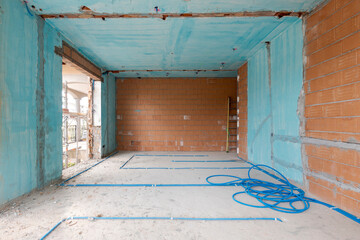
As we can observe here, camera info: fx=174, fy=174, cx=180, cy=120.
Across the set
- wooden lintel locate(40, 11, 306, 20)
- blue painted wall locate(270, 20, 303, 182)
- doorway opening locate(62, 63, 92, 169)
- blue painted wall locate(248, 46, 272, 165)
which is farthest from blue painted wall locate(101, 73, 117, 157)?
blue painted wall locate(270, 20, 303, 182)

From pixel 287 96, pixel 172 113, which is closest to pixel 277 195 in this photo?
pixel 287 96

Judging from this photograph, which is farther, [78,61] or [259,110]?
[259,110]

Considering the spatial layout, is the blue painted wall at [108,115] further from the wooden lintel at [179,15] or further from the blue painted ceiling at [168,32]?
the wooden lintel at [179,15]

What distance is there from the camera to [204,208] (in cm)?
231

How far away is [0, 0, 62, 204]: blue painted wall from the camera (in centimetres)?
229

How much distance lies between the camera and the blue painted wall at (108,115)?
567cm

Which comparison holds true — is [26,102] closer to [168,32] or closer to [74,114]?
[168,32]

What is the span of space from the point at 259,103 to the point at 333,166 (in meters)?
2.31

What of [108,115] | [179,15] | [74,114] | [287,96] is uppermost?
[179,15]

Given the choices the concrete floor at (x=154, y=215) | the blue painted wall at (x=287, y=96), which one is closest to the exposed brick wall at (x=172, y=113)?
the blue painted wall at (x=287, y=96)

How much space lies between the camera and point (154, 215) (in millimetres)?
2129

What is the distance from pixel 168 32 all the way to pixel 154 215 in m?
3.11

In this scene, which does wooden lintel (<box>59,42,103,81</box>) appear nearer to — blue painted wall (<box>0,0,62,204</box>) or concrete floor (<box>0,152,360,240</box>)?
blue painted wall (<box>0,0,62,204</box>)

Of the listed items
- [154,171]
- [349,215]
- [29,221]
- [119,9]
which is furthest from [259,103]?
[29,221]
